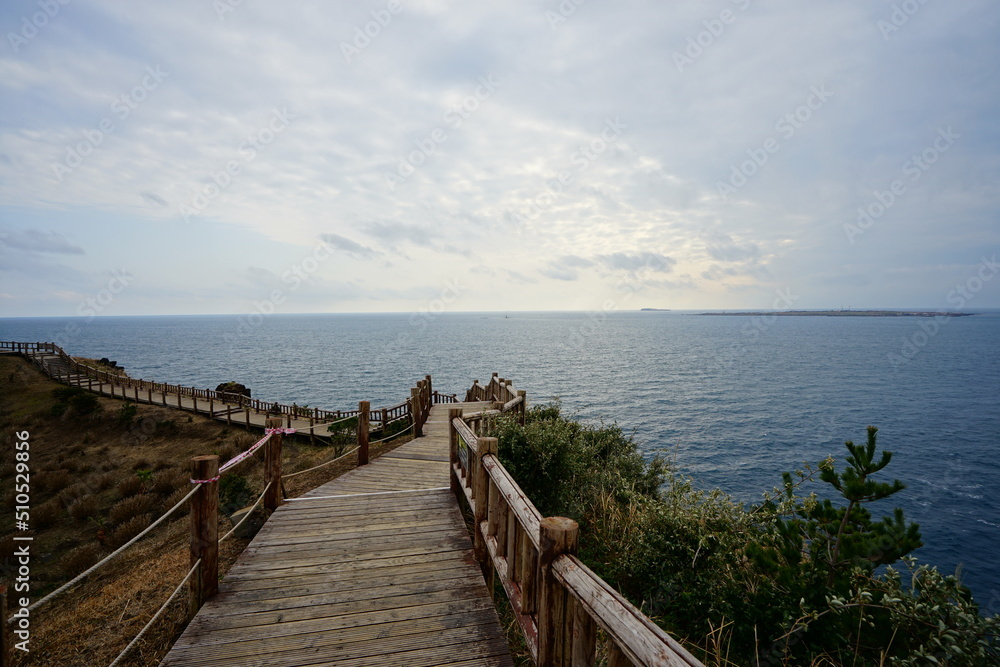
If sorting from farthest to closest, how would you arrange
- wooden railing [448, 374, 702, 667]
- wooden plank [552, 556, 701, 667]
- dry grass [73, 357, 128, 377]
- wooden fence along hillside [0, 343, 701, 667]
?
dry grass [73, 357, 128, 377] → wooden fence along hillside [0, 343, 701, 667] → wooden railing [448, 374, 702, 667] → wooden plank [552, 556, 701, 667]

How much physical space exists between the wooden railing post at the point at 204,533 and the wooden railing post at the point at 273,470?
6.08ft

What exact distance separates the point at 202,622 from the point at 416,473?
486cm

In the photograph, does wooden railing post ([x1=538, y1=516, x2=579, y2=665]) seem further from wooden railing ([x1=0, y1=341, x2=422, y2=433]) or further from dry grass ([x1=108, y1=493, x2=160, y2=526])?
dry grass ([x1=108, y1=493, x2=160, y2=526])

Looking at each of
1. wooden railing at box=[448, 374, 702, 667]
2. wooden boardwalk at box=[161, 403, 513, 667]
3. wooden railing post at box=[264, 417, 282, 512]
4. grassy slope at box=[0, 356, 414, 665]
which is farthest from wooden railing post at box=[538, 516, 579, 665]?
wooden railing post at box=[264, 417, 282, 512]

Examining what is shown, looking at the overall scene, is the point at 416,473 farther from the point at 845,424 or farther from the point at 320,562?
the point at 845,424

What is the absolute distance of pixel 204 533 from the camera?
4.30 m

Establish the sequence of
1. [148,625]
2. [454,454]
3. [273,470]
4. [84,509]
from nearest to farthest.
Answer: [148,625], [273,470], [454,454], [84,509]

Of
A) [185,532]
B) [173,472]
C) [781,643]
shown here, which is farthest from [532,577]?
[173,472]

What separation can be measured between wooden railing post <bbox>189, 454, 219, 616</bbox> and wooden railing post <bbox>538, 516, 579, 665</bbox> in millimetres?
3245

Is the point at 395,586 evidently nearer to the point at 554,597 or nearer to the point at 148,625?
the point at 148,625

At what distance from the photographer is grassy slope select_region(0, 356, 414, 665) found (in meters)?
4.49

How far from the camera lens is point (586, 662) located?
246cm

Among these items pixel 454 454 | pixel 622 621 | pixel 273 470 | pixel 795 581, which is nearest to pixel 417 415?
pixel 454 454

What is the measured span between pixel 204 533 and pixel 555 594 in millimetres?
3596
